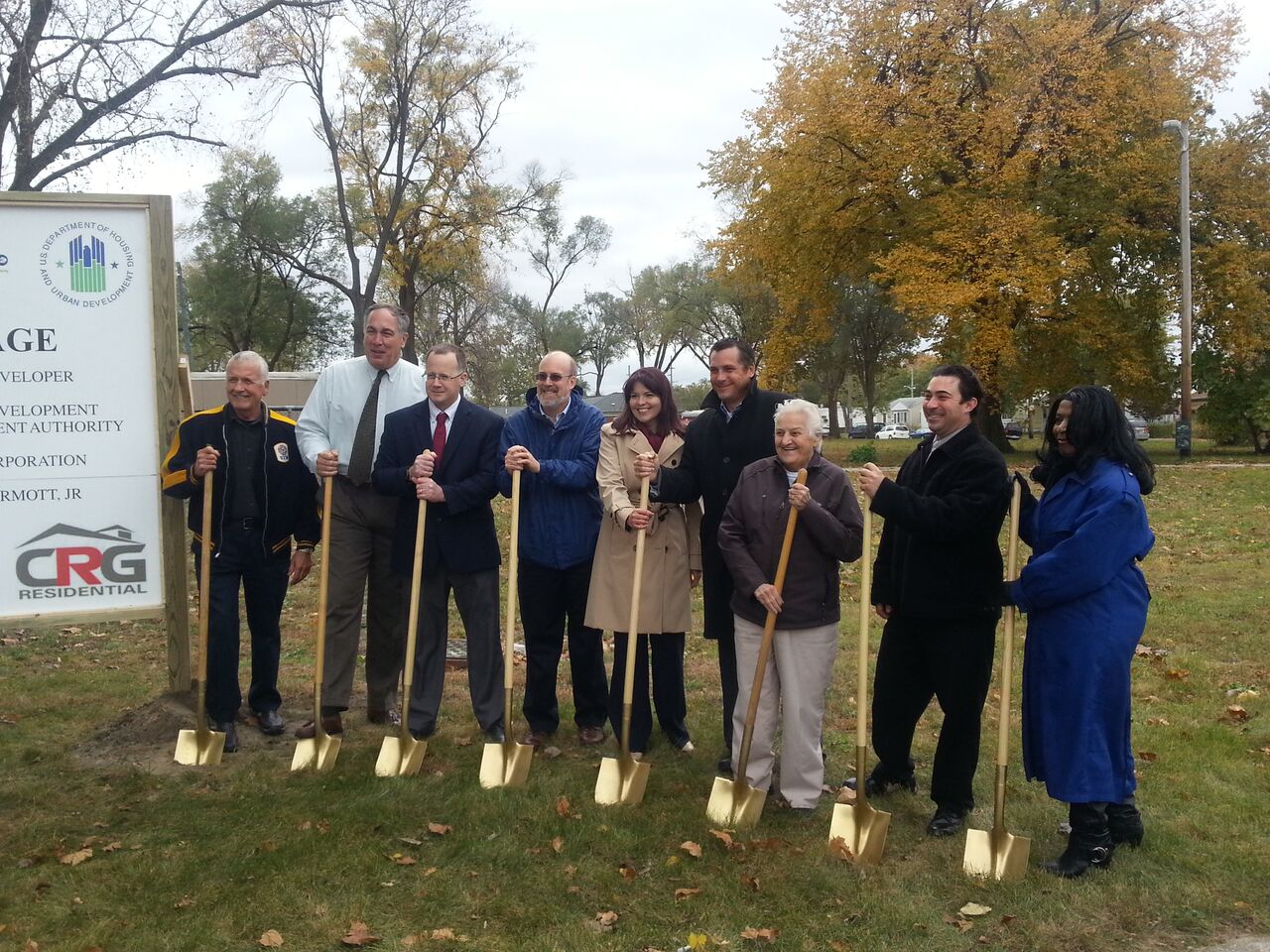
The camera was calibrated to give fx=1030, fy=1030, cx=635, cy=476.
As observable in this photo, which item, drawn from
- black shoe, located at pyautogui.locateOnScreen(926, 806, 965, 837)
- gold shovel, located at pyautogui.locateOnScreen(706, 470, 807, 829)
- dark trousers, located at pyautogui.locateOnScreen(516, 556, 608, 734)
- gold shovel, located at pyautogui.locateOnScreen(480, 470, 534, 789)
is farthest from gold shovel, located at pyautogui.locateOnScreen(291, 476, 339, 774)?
black shoe, located at pyautogui.locateOnScreen(926, 806, 965, 837)

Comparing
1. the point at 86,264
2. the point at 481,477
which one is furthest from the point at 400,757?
the point at 86,264

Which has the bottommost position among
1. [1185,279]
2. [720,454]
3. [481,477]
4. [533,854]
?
[533,854]

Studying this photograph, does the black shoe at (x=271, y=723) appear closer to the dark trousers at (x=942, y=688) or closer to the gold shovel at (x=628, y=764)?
the gold shovel at (x=628, y=764)

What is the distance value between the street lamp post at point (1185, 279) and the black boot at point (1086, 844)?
22973 mm

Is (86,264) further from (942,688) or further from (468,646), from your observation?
(942,688)

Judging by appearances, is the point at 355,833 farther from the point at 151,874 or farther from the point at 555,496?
the point at 555,496

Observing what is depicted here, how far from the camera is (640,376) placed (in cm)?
540

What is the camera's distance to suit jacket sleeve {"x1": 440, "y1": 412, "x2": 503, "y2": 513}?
18.0 ft

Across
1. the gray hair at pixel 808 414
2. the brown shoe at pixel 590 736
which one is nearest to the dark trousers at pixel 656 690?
the brown shoe at pixel 590 736

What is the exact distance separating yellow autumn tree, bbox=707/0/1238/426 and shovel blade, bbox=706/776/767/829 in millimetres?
20223

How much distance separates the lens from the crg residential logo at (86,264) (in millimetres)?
5508

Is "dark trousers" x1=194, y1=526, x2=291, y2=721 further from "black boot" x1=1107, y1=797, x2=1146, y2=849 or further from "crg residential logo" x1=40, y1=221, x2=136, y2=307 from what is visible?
"black boot" x1=1107, y1=797, x2=1146, y2=849

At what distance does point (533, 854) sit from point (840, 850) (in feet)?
4.23

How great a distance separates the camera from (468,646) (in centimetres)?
566
